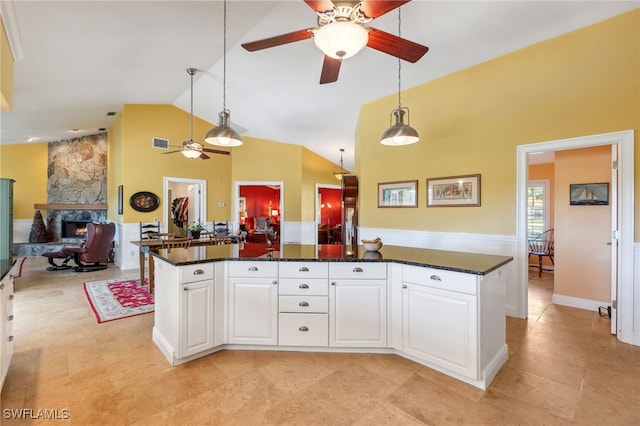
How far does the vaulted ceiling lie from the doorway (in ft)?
6.44

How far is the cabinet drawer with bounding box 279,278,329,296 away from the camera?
2.50 m

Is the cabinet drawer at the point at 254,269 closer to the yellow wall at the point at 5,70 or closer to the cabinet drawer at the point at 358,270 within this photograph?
the cabinet drawer at the point at 358,270

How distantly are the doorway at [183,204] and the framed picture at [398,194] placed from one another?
428 cm

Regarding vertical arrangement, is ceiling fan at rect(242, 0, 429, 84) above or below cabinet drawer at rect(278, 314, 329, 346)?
above

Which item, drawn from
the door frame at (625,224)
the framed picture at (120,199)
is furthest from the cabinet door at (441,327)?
the framed picture at (120,199)

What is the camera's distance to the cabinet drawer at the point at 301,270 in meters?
2.50

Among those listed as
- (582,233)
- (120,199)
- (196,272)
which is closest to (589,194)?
(582,233)

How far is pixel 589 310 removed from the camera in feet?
12.4

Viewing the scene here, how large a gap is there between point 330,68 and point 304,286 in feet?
6.00

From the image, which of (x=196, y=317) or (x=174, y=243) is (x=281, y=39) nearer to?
(x=196, y=317)

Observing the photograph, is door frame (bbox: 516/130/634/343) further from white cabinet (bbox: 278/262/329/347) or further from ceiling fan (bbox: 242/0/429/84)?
white cabinet (bbox: 278/262/329/347)

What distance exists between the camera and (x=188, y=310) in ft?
7.73

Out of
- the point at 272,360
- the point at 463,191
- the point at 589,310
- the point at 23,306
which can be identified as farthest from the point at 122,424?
the point at 589,310

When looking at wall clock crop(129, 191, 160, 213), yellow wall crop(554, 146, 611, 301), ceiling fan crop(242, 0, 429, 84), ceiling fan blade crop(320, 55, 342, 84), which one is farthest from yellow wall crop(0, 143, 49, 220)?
yellow wall crop(554, 146, 611, 301)
